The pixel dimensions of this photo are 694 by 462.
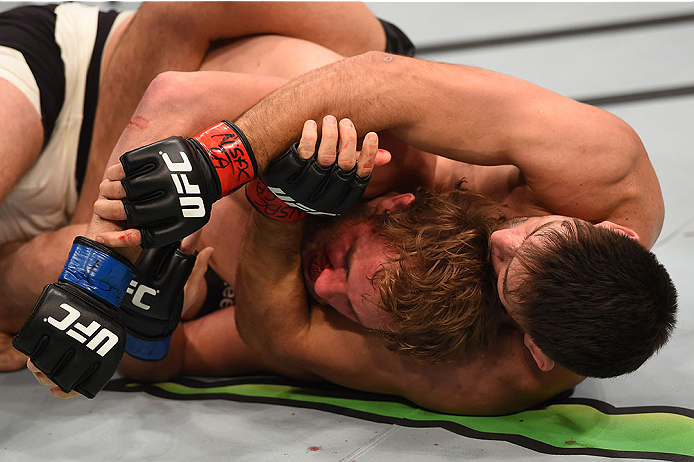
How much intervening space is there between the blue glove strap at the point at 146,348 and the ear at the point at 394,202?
0.49 meters

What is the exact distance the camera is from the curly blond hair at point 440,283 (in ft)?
4.30

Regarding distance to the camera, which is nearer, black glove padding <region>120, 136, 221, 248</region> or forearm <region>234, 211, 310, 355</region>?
black glove padding <region>120, 136, 221, 248</region>

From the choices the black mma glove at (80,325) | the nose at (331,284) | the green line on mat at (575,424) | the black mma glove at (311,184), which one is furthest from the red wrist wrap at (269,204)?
the green line on mat at (575,424)

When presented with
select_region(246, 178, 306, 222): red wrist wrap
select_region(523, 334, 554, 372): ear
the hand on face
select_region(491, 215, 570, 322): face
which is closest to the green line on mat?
select_region(523, 334, 554, 372): ear

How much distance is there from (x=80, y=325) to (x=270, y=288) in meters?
0.43

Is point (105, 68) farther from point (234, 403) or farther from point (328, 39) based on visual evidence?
point (234, 403)

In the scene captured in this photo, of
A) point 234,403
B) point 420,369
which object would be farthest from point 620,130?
point 234,403

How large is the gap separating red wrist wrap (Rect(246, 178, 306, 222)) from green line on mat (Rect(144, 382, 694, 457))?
40cm

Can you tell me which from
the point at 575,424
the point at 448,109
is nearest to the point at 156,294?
the point at 448,109

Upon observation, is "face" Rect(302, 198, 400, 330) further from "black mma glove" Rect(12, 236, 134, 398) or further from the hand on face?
"black mma glove" Rect(12, 236, 134, 398)

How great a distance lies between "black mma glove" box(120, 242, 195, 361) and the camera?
1239mm

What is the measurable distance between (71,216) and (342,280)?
792mm

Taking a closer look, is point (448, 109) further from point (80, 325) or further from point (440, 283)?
point (80, 325)

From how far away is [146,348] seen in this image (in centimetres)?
143
